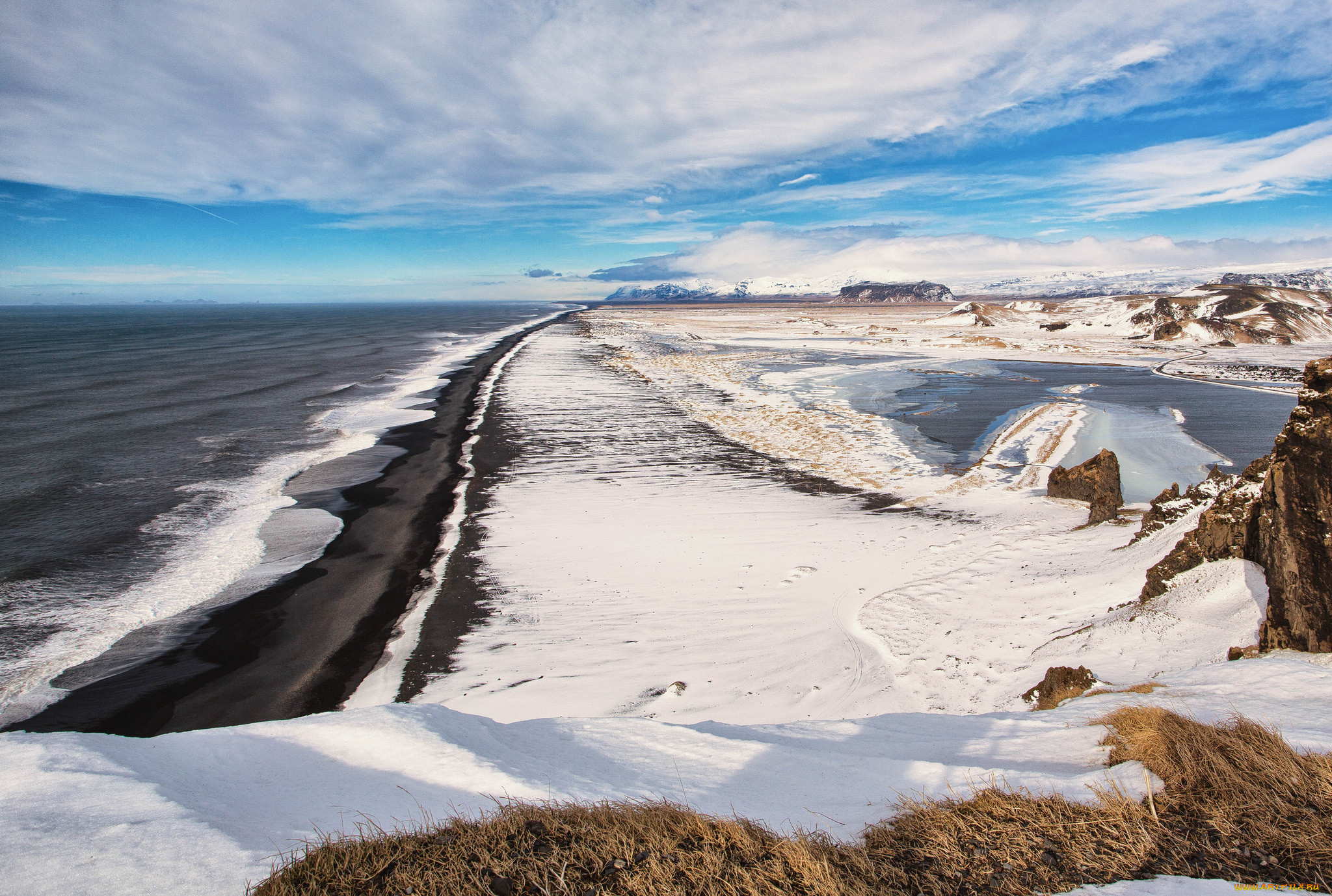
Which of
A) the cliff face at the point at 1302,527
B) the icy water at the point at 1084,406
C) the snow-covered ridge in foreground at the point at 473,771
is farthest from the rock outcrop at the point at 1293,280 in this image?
the snow-covered ridge in foreground at the point at 473,771

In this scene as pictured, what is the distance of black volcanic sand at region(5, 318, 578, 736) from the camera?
7.56m

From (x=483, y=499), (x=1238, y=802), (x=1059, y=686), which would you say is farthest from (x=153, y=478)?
(x=1238, y=802)

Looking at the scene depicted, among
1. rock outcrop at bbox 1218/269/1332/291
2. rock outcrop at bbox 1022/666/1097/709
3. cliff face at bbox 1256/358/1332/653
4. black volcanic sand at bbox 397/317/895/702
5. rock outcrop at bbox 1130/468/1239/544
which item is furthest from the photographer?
rock outcrop at bbox 1218/269/1332/291

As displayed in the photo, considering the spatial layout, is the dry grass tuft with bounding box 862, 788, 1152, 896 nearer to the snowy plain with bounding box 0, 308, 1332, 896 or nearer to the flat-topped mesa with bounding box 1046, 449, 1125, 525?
the snowy plain with bounding box 0, 308, 1332, 896

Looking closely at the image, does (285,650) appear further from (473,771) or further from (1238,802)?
(1238,802)

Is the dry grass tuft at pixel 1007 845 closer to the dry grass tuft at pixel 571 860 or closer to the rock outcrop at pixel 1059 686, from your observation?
the dry grass tuft at pixel 571 860

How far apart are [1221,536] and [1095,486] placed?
633 cm

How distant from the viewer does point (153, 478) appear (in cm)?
1697

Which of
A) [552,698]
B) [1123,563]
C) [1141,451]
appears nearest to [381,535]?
[552,698]

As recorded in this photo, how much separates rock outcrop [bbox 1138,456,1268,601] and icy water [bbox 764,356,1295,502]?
7.75 metres

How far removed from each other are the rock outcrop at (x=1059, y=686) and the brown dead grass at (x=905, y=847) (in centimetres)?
238

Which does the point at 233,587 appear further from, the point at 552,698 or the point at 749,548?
the point at 749,548

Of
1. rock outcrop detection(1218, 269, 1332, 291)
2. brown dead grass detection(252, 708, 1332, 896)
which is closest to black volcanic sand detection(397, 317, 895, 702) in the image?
brown dead grass detection(252, 708, 1332, 896)

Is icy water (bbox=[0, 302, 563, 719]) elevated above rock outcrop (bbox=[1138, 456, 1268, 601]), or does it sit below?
below
